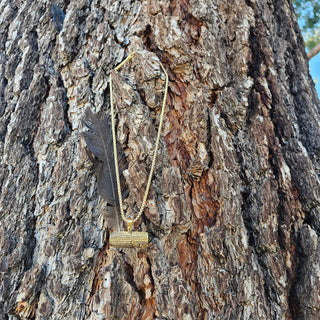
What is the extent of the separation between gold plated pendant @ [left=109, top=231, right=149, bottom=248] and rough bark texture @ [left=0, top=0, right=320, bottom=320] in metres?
0.09

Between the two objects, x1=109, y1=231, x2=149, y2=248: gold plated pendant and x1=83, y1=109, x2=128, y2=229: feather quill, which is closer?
x1=109, y1=231, x2=149, y2=248: gold plated pendant

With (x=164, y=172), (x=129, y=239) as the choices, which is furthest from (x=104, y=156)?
(x=129, y=239)

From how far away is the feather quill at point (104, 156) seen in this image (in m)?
1.26

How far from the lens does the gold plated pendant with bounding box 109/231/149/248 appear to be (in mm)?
1142

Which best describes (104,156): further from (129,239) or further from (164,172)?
(129,239)

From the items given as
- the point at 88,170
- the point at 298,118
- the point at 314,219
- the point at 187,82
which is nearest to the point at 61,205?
the point at 88,170

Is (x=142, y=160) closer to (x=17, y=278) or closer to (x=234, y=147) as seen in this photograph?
(x=234, y=147)

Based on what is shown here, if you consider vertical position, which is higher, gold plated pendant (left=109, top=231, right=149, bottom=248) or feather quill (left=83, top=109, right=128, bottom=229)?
feather quill (left=83, top=109, right=128, bottom=229)

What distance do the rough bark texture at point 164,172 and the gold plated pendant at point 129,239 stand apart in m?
0.09

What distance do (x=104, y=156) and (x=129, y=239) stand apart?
35cm

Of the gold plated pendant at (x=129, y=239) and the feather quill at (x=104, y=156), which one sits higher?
the feather quill at (x=104, y=156)

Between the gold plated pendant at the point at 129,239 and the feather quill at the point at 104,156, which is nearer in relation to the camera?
the gold plated pendant at the point at 129,239

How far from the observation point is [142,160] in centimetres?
131

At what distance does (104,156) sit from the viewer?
1320 mm
